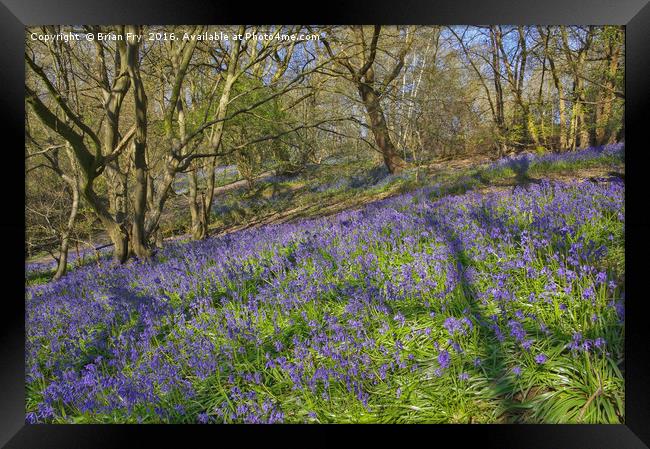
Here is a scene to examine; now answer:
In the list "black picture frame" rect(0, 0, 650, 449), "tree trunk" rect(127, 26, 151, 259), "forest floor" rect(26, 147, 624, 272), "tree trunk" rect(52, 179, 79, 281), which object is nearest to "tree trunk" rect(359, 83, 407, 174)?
"forest floor" rect(26, 147, 624, 272)

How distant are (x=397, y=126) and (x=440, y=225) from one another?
0.94 meters

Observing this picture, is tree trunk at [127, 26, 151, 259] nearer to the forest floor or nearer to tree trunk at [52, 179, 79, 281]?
the forest floor

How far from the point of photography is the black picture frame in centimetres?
270

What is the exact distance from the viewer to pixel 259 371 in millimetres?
2605

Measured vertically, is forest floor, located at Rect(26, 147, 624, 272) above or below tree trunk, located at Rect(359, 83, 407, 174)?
below

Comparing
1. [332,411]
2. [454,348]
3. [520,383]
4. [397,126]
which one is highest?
[397,126]

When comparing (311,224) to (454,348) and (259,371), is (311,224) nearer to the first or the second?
(259,371)

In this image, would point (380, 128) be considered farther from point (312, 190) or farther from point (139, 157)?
point (139, 157)

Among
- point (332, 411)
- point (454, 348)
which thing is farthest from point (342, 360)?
point (454, 348)
